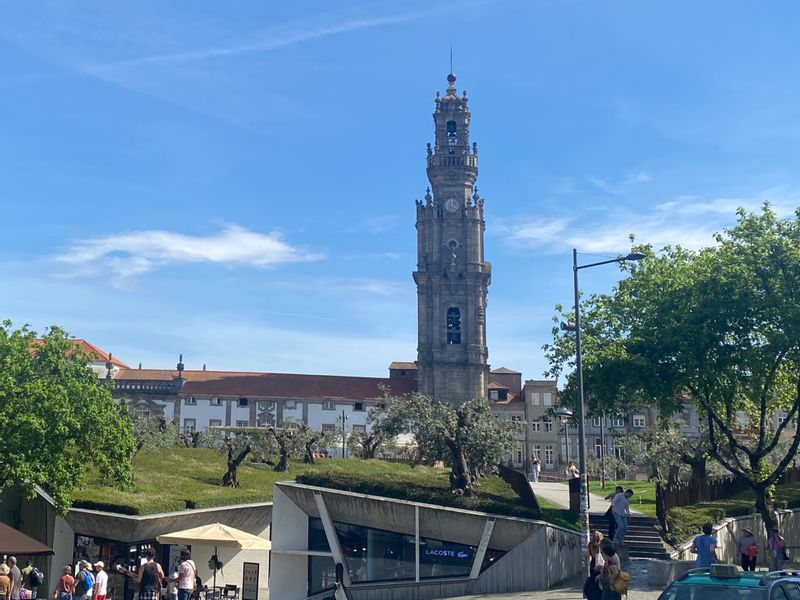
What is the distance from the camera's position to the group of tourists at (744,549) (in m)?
17.3

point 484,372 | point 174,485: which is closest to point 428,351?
point 484,372

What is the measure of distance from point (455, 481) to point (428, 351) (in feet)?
188

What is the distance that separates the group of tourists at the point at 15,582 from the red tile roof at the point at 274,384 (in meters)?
61.9

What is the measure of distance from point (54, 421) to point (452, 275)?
60957 mm

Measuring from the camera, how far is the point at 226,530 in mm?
25531

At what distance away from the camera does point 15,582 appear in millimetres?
21453

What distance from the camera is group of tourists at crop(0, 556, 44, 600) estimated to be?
63.8 feet

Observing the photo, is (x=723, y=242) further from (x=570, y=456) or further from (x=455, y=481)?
(x=570, y=456)

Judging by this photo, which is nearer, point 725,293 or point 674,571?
point 674,571

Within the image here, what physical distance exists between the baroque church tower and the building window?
9267 millimetres

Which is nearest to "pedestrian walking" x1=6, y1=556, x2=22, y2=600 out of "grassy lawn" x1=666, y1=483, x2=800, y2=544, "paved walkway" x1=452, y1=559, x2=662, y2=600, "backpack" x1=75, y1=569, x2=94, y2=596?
"backpack" x1=75, y1=569, x2=94, y2=596

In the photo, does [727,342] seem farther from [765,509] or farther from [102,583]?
[102,583]

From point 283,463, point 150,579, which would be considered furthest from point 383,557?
point 283,463

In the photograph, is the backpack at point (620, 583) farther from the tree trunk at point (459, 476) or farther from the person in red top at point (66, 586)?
the person in red top at point (66, 586)
